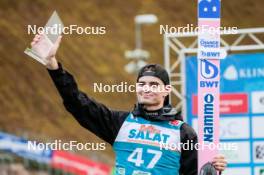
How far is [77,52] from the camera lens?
29.1 m

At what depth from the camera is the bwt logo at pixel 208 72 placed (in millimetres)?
5020

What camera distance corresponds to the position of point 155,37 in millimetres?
30484

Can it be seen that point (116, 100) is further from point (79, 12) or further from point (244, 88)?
point (244, 88)

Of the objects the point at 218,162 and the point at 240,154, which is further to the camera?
the point at 240,154

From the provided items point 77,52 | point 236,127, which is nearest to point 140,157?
point 236,127

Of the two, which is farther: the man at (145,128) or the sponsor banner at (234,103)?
the sponsor banner at (234,103)

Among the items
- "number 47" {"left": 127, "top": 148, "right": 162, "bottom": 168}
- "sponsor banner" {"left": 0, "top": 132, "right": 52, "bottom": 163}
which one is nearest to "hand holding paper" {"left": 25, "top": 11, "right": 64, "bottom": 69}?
"number 47" {"left": 127, "top": 148, "right": 162, "bottom": 168}

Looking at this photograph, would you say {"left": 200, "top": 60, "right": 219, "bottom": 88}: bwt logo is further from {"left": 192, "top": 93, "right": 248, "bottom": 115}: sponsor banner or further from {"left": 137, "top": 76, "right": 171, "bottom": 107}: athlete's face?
{"left": 192, "top": 93, "right": 248, "bottom": 115}: sponsor banner

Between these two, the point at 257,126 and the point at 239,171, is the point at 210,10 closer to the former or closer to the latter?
the point at 257,126

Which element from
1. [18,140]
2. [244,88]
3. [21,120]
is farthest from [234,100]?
[21,120]

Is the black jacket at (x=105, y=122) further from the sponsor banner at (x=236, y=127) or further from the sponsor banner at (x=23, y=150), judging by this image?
the sponsor banner at (x=23, y=150)

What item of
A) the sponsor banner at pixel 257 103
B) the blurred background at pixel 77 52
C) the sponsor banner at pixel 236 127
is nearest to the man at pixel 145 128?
the sponsor banner at pixel 236 127

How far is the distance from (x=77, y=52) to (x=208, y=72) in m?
24.3

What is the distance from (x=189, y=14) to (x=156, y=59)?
2313 mm
